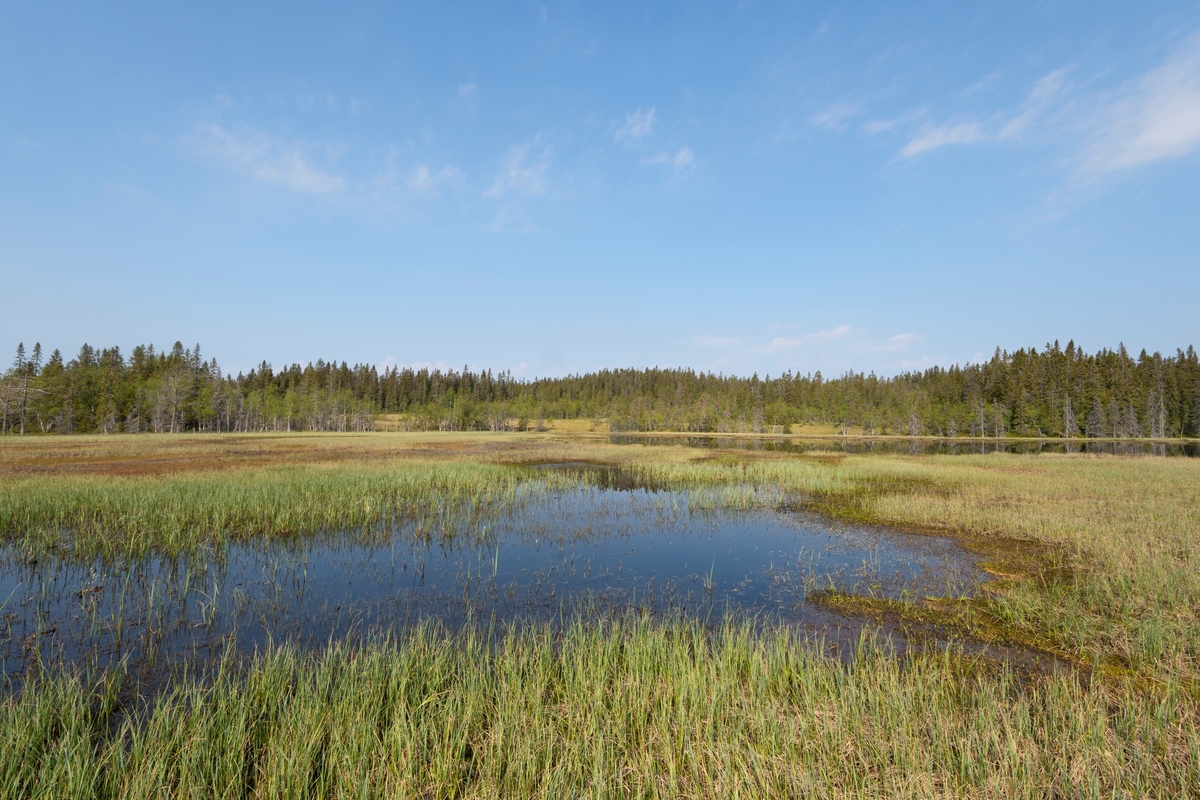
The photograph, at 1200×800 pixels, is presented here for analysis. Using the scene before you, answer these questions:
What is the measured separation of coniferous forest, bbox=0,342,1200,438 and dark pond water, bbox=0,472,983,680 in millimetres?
95317

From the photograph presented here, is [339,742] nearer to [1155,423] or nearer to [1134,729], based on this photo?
[1134,729]

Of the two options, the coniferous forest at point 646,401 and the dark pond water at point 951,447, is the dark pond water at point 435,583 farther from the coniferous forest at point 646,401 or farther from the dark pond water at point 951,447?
the coniferous forest at point 646,401

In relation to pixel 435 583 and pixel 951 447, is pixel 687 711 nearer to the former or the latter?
pixel 435 583

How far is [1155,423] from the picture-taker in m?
102

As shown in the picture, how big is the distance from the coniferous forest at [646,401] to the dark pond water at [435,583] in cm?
9532

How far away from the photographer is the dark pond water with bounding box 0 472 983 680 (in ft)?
27.6

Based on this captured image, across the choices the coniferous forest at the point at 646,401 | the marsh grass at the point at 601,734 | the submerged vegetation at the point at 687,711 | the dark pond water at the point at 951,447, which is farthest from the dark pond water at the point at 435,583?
the coniferous forest at the point at 646,401

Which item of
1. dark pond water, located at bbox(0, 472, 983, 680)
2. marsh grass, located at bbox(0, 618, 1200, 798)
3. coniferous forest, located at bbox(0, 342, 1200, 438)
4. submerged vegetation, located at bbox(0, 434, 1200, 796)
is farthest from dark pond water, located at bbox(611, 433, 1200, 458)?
marsh grass, located at bbox(0, 618, 1200, 798)

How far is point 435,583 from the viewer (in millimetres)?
11484

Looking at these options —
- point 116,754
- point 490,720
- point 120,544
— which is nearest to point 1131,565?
point 490,720

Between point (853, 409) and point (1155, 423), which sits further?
point (853, 409)

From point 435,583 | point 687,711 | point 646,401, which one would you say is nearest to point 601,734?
point 687,711

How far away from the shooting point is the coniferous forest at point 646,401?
85.2m

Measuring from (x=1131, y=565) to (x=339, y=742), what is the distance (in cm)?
1663
